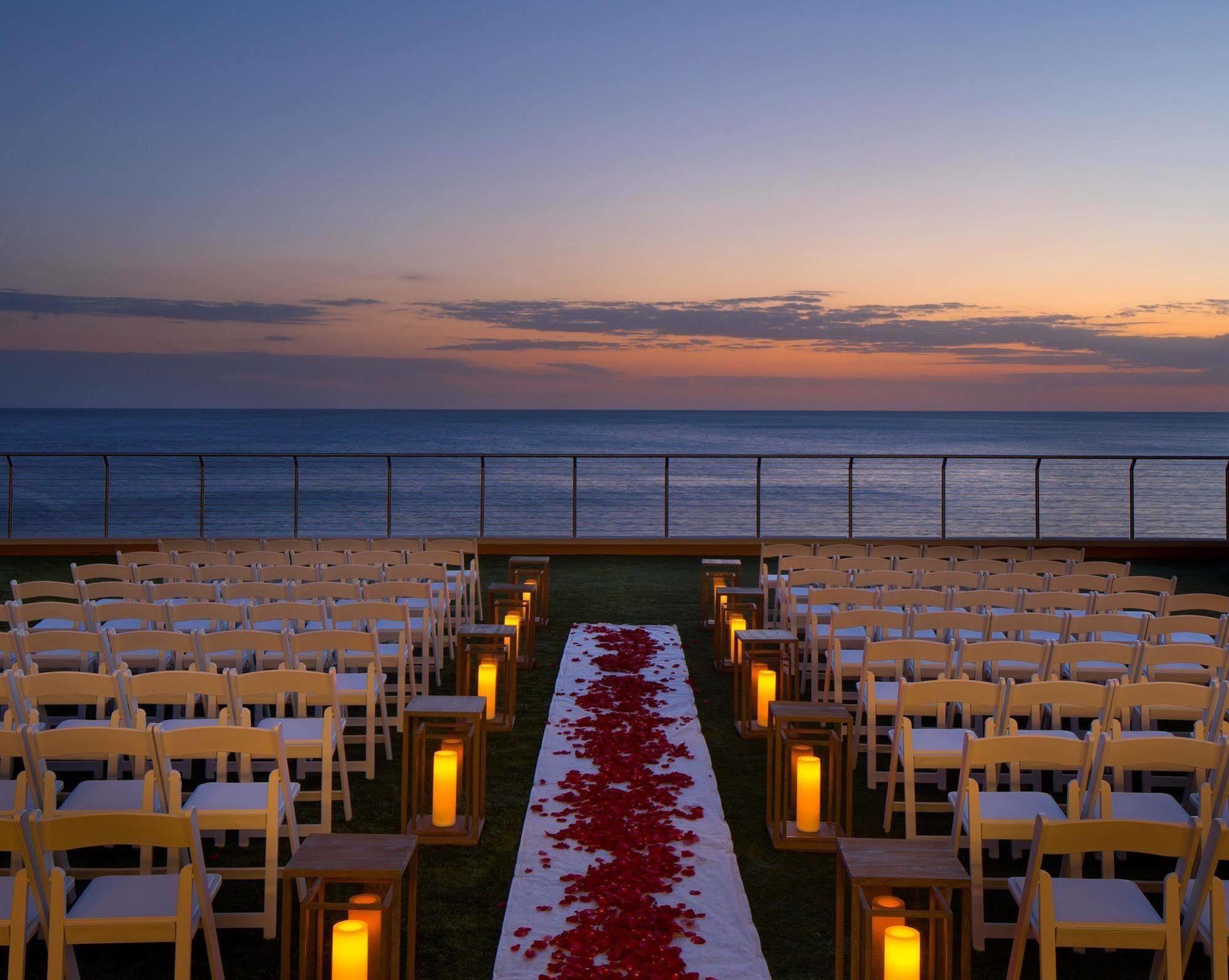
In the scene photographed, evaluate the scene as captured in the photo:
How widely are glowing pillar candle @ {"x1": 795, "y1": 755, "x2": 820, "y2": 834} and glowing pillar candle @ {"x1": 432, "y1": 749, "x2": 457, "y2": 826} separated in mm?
1714

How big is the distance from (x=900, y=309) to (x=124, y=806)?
7480 centimetres

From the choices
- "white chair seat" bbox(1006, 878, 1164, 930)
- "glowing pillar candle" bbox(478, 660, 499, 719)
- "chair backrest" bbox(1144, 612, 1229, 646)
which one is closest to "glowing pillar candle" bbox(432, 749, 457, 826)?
"glowing pillar candle" bbox(478, 660, 499, 719)

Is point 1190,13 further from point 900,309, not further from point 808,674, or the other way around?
point 900,309

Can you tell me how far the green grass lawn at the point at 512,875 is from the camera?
3758mm

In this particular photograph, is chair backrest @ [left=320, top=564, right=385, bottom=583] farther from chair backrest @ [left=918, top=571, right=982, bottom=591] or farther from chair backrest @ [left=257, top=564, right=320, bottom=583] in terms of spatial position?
chair backrest @ [left=918, top=571, right=982, bottom=591]

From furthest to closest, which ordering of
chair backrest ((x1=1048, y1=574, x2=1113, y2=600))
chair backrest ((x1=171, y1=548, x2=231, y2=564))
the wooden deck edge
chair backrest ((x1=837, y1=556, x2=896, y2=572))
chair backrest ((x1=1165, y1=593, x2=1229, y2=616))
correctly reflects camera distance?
the wooden deck edge, chair backrest ((x1=837, y1=556, x2=896, y2=572)), chair backrest ((x1=171, y1=548, x2=231, y2=564)), chair backrest ((x1=1048, y1=574, x2=1113, y2=600)), chair backrest ((x1=1165, y1=593, x2=1229, y2=616))

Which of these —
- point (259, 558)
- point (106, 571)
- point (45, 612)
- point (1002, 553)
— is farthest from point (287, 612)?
point (1002, 553)

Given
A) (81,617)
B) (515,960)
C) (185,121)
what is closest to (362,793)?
(515,960)

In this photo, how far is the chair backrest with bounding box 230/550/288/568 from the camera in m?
9.55

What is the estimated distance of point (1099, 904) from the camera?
325 centimetres

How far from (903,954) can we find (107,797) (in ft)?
11.0

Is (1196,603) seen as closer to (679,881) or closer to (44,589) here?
(679,881)

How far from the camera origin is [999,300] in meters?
50.1

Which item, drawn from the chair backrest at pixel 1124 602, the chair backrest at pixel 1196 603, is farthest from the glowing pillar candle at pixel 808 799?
the chair backrest at pixel 1196 603
